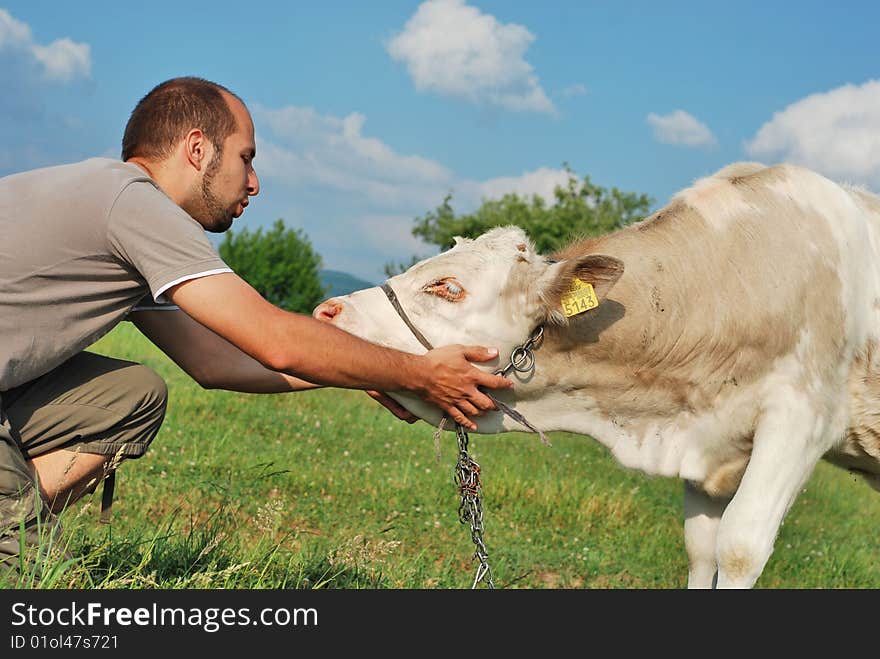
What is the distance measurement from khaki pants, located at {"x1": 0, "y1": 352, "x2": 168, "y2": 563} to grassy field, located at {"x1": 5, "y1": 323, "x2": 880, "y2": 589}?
16.7 inches

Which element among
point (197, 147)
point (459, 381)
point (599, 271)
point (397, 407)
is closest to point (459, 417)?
point (459, 381)

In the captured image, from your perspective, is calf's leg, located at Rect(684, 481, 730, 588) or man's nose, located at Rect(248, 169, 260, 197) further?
calf's leg, located at Rect(684, 481, 730, 588)

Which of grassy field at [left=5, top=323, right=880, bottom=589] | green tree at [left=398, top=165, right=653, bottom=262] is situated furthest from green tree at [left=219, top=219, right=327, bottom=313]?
grassy field at [left=5, top=323, right=880, bottom=589]

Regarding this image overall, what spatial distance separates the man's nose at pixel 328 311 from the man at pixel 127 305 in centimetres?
50

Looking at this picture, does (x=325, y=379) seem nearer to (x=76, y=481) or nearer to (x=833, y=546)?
(x=76, y=481)

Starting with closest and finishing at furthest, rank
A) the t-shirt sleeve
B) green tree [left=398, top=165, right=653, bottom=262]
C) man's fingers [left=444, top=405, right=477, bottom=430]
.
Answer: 1. the t-shirt sleeve
2. man's fingers [left=444, top=405, right=477, bottom=430]
3. green tree [left=398, top=165, right=653, bottom=262]

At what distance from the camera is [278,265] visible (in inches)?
3076

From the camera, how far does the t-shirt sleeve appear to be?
3752 mm

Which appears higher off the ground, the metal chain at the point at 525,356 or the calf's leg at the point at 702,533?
the metal chain at the point at 525,356

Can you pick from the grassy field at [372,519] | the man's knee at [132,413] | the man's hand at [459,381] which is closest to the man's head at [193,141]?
the man's knee at [132,413]

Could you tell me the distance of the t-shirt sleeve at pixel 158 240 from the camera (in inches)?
148

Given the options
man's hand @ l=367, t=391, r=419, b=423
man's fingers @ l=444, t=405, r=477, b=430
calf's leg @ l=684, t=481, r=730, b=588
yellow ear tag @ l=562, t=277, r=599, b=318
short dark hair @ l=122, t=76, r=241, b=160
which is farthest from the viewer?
calf's leg @ l=684, t=481, r=730, b=588

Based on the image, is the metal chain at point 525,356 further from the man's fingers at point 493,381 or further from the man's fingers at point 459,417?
the man's fingers at point 459,417

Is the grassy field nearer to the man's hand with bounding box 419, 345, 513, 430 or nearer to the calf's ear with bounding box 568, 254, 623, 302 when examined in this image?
the man's hand with bounding box 419, 345, 513, 430
